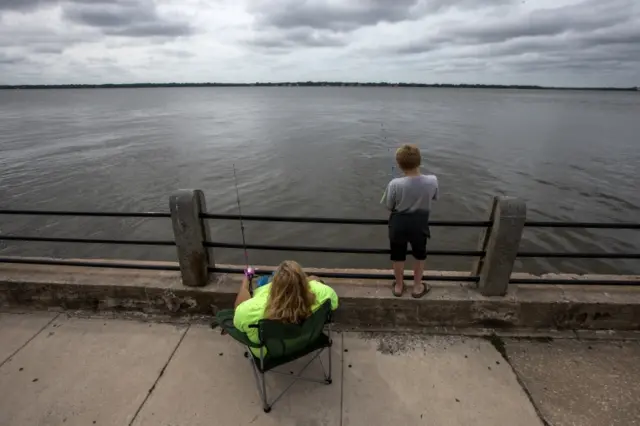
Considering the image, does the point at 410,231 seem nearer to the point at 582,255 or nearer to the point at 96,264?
the point at 582,255

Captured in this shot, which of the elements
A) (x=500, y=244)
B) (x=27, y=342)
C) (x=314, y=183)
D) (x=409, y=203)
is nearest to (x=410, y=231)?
(x=409, y=203)

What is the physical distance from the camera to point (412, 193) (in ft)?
11.8

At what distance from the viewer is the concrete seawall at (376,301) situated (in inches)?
156

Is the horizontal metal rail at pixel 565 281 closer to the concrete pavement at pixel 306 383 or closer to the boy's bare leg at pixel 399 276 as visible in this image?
the concrete pavement at pixel 306 383

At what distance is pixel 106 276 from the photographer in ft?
14.7

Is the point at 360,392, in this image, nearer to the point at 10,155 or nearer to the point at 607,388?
the point at 607,388

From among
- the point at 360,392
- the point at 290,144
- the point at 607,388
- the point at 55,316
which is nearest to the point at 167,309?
the point at 55,316

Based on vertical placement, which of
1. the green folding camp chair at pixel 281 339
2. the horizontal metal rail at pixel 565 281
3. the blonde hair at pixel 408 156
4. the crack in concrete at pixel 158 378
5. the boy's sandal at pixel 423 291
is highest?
the blonde hair at pixel 408 156

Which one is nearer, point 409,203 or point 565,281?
point 409,203

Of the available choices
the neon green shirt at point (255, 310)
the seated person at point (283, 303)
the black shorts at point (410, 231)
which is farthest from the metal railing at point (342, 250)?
the seated person at point (283, 303)

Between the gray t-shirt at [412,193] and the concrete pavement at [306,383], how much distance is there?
1.38 metres

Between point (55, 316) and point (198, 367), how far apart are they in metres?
2.01

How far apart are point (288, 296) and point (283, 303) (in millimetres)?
65

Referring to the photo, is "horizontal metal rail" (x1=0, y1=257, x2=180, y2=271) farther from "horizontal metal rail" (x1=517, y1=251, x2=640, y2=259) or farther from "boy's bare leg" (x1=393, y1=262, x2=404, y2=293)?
"horizontal metal rail" (x1=517, y1=251, x2=640, y2=259)
